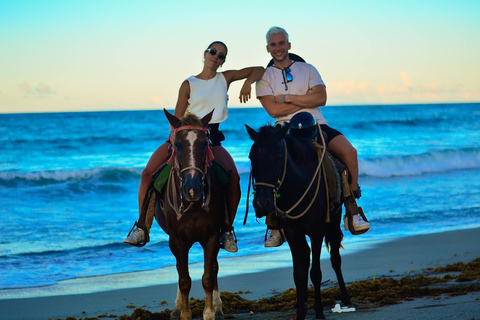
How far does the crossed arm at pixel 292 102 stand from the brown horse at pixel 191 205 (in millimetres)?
740

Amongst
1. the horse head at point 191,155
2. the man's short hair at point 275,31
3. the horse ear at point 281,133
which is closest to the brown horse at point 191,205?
the horse head at point 191,155

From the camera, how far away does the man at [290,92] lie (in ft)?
18.0

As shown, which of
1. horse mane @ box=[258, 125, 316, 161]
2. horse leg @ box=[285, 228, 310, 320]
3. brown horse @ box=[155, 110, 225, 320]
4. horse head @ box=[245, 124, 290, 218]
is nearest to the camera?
horse head @ box=[245, 124, 290, 218]

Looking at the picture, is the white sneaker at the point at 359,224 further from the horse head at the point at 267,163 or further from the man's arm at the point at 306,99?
the horse head at the point at 267,163

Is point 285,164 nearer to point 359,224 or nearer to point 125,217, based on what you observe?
point 359,224

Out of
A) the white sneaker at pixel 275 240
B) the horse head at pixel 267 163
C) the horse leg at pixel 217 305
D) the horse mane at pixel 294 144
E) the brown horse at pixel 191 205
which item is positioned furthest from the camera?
the horse leg at pixel 217 305

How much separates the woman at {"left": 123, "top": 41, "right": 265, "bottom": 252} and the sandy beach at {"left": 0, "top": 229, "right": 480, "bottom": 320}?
3.08 feet

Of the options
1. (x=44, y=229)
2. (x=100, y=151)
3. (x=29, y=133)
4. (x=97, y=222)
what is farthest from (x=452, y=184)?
(x=29, y=133)

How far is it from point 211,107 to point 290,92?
789mm

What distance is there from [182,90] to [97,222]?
703 cm

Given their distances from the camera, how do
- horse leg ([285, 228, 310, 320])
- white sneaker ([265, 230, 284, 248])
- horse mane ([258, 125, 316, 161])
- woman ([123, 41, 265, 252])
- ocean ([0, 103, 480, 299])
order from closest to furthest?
Result: 1. horse mane ([258, 125, 316, 161])
2. horse leg ([285, 228, 310, 320])
3. white sneaker ([265, 230, 284, 248])
4. woman ([123, 41, 265, 252])
5. ocean ([0, 103, 480, 299])

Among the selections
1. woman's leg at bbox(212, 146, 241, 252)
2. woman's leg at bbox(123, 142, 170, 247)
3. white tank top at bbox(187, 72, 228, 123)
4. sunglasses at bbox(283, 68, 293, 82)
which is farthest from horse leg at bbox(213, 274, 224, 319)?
sunglasses at bbox(283, 68, 293, 82)

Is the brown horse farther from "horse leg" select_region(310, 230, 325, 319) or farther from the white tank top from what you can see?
"horse leg" select_region(310, 230, 325, 319)

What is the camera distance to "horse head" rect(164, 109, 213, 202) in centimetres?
453
